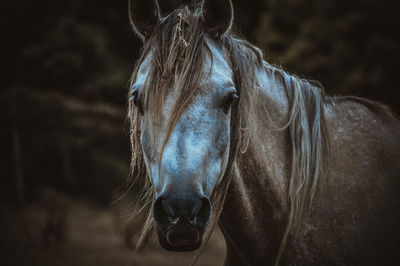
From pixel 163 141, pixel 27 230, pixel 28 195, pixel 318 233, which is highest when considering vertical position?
pixel 163 141

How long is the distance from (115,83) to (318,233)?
410 inches

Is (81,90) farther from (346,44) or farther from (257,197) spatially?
(257,197)

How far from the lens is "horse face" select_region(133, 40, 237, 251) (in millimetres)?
1297

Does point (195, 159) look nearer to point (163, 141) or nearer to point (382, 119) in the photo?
point (163, 141)

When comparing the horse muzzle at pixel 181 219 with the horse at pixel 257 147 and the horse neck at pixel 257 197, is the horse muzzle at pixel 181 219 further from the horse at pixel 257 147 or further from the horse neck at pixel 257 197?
the horse neck at pixel 257 197

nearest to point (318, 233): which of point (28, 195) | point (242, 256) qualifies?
point (242, 256)

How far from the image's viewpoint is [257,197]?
175cm

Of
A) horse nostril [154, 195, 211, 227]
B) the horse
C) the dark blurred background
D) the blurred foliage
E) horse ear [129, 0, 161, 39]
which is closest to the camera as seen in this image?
horse nostril [154, 195, 211, 227]

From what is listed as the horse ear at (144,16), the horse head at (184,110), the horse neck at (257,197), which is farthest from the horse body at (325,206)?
the horse ear at (144,16)

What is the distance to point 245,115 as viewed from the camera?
1731mm

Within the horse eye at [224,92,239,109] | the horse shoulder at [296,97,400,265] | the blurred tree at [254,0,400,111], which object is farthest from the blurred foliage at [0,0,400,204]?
the horse eye at [224,92,239,109]

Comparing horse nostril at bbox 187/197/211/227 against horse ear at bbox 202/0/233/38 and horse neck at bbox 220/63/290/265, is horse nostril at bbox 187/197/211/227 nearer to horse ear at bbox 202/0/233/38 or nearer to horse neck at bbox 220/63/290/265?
horse neck at bbox 220/63/290/265

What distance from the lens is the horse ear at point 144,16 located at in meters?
1.79

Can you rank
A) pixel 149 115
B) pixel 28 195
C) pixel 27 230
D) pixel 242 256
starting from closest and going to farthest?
pixel 149 115 → pixel 242 256 → pixel 27 230 → pixel 28 195
